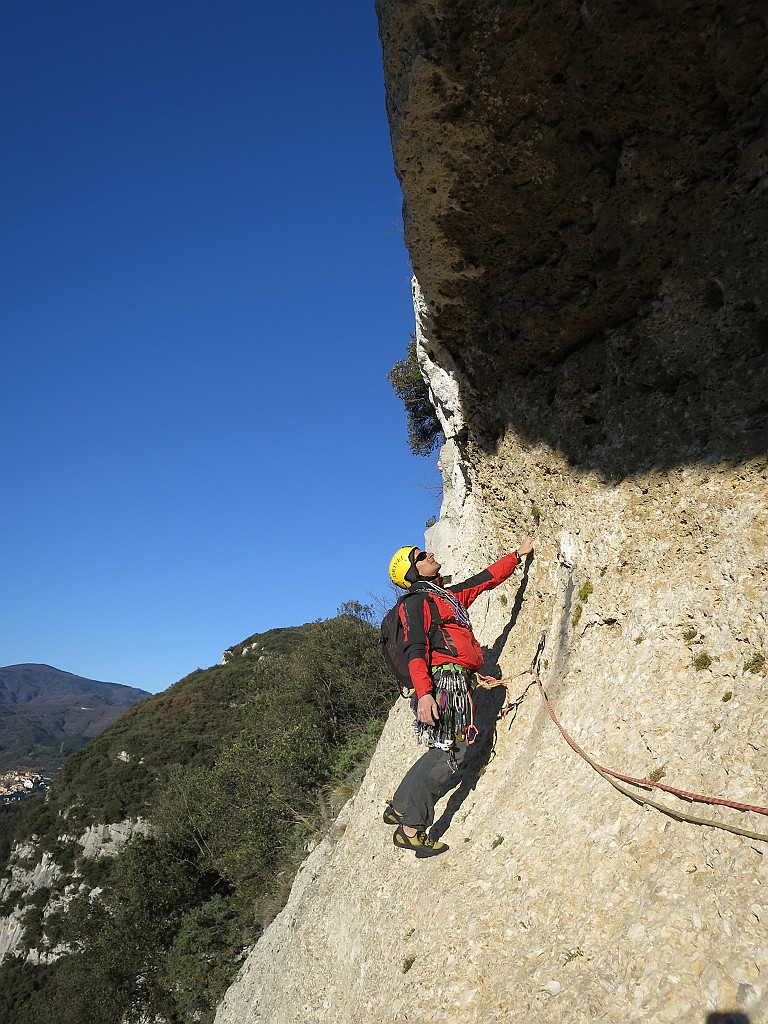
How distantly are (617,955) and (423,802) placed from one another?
2.62 metres

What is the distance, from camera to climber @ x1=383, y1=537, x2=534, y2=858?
5738mm

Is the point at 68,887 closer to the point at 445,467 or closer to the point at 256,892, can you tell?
the point at 256,892

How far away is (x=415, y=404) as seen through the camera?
20438mm

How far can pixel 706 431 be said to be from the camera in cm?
495

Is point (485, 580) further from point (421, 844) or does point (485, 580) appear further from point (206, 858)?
point (206, 858)

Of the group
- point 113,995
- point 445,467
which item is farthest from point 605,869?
point 113,995

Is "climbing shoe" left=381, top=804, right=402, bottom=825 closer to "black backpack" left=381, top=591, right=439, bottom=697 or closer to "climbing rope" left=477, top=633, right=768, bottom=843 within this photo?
"black backpack" left=381, top=591, right=439, bottom=697

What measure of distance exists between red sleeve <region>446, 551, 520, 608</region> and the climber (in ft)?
1.45

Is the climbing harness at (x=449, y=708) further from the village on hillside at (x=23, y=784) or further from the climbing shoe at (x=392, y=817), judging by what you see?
the village on hillside at (x=23, y=784)

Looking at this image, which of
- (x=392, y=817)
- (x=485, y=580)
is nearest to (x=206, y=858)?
(x=392, y=817)

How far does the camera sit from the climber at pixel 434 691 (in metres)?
5.74

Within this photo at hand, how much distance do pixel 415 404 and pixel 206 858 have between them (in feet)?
86.2

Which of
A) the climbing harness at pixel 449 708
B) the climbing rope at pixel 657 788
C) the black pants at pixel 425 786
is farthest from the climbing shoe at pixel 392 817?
the climbing rope at pixel 657 788

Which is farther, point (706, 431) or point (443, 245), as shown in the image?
point (443, 245)
